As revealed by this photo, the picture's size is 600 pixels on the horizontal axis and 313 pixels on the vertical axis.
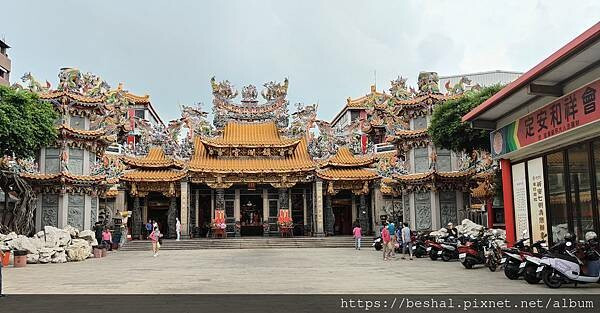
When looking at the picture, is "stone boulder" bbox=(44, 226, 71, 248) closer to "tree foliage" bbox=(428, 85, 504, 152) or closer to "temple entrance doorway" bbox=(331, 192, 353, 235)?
"tree foliage" bbox=(428, 85, 504, 152)

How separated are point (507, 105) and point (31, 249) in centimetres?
1657

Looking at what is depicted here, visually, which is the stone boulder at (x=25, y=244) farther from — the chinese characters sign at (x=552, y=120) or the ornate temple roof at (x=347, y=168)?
the ornate temple roof at (x=347, y=168)

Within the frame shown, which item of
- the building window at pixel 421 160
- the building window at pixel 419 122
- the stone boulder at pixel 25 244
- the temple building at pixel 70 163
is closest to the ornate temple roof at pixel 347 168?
the building window at pixel 421 160

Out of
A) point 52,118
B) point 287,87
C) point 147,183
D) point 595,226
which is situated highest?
point 287,87

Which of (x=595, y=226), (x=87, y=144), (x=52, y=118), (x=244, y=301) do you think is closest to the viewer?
(x=244, y=301)

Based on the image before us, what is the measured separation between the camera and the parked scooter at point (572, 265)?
389 inches

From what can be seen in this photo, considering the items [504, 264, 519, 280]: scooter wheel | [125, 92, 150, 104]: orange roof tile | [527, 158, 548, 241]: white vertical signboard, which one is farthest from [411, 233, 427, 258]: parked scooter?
[125, 92, 150, 104]: orange roof tile

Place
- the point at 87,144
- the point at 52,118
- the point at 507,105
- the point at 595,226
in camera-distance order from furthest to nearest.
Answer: the point at 87,144, the point at 52,118, the point at 507,105, the point at 595,226

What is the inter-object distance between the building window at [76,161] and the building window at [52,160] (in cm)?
57

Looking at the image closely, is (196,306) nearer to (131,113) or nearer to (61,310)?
(61,310)

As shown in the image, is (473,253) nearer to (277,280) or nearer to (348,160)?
(277,280)

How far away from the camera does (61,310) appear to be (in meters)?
7.84

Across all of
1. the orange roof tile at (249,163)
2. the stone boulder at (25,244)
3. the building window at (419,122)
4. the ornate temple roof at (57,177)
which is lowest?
the stone boulder at (25,244)

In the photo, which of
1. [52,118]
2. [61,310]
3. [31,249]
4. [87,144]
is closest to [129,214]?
[87,144]
